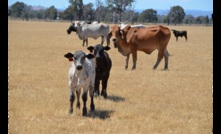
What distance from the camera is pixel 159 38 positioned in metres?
14.5

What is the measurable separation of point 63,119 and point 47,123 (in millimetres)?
414

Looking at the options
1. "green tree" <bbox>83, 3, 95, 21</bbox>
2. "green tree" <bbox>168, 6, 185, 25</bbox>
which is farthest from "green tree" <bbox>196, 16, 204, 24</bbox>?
"green tree" <bbox>83, 3, 95, 21</bbox>

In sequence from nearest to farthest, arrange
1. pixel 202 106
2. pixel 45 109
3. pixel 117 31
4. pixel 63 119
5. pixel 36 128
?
1. pixel 36 128
2. pixel 63 119
3. pixel 45 109
4. pixel 202 106
5. pixel 117 31

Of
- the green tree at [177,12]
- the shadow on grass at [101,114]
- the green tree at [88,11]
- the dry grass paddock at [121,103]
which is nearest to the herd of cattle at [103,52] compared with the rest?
the shadow on grass at [101,114]

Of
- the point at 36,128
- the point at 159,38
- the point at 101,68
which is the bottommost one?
the point at 36,128

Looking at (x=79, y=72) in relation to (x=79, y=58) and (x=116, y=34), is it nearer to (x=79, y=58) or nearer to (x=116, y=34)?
(x=79, y=58)

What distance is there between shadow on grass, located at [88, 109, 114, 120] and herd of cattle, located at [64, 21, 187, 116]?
0.47 ft

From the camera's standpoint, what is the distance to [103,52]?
8266mm

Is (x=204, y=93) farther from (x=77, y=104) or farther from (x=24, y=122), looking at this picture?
(x=24, y=122)

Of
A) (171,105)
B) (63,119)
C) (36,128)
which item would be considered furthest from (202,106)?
(36,128)

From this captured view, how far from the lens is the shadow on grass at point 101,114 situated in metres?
7.17

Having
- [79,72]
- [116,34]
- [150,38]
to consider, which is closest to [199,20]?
[150,38]

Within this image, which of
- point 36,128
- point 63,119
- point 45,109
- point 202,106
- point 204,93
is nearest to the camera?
point 36,128

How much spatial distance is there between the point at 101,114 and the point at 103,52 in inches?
62.1
